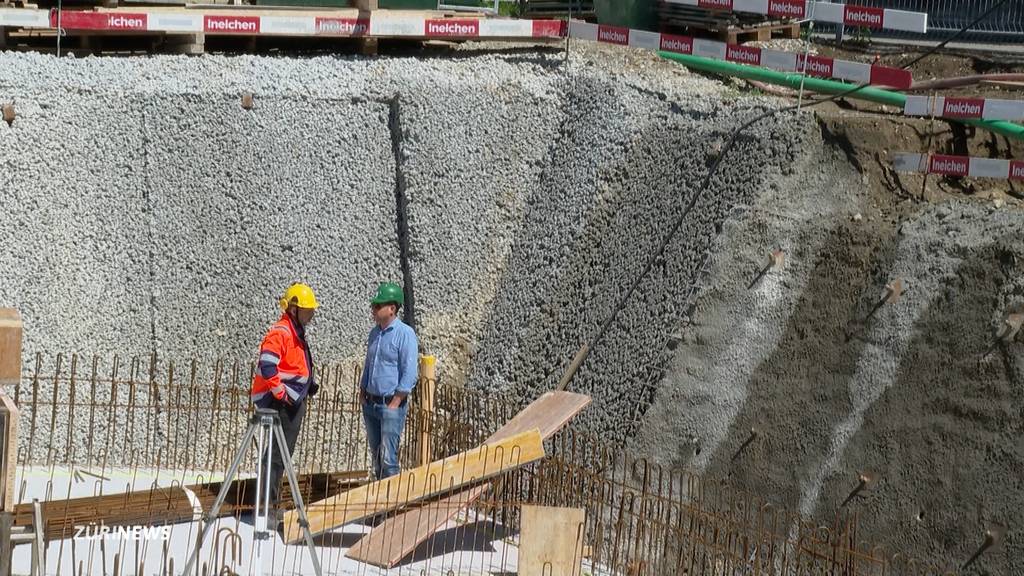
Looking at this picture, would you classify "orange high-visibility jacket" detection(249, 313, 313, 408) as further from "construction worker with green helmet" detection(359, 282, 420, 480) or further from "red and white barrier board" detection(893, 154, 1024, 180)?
"red and white barrier board" detection(893, 154, 1024, 180)

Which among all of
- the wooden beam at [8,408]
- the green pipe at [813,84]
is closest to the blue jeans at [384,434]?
the wooden beam at [8,408]

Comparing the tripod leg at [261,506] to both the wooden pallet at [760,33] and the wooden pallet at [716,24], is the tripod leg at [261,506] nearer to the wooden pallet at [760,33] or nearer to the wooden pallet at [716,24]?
the wooden pallet at [716,24]

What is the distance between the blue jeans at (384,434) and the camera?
10.2 m

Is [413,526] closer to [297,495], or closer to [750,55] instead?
[297,495]

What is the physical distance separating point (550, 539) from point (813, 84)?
590cm

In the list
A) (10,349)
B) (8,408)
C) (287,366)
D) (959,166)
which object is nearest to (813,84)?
(959,166)

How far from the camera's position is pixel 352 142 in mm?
13195

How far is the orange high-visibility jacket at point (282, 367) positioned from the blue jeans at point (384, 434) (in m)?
0.70

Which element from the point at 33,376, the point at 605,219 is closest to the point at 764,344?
the point at 605,219

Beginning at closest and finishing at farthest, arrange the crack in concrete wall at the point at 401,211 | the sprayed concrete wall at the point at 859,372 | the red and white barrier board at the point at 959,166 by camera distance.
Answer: the sprayed concrete wall at the point at 859,372 < the red and white barrier board at the point at 959,166 < the crack in concrete wall at the point at 401,211

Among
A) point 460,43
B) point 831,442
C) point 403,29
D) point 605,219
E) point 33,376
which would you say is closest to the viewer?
point 831,442

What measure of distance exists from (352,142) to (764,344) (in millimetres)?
4746

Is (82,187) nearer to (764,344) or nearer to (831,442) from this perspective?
(764,344)

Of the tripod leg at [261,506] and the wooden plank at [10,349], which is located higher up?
the wooden plank at [10,349]
